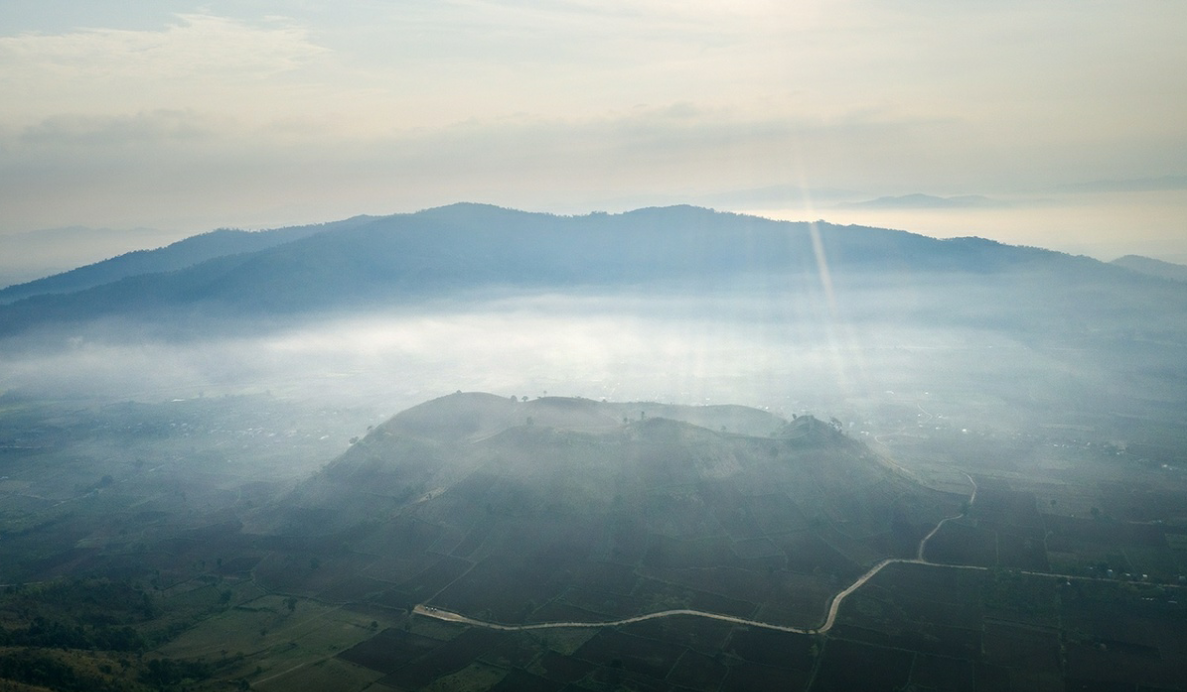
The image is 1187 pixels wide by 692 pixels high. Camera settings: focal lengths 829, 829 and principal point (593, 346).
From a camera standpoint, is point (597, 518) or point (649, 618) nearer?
point (649, 618)

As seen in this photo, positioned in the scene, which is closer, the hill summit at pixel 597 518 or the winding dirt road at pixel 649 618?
the winding dirt road at pixel 649 618

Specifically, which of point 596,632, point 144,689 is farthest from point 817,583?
point 144,689

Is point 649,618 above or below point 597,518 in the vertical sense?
below

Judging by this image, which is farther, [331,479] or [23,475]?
[23,475]

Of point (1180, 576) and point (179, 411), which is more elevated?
point (179, 411)

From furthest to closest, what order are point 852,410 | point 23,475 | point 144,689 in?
point 852,410 → point 23,475 → point 144,689

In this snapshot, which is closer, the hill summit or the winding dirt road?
the winding dirt road

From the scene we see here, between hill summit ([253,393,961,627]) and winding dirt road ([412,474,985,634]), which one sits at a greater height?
hill summit ([253,393,961,627])

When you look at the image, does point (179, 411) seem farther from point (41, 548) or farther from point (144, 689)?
point (144, 689)

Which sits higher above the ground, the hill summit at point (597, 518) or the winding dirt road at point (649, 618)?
the hill summit at point (597, 518)

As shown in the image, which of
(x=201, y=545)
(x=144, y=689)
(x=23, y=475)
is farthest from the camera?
(x=23, y=475)
